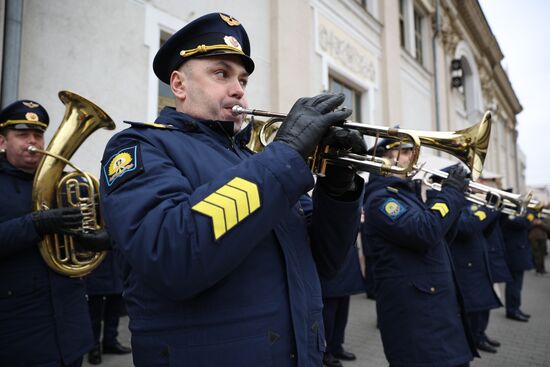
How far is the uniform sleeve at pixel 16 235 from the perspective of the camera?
2251 mm

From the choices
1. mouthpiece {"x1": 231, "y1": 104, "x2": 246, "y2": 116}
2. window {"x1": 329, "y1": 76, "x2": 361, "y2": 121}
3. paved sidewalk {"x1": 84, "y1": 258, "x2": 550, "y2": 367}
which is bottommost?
paved sidewalk {"x1": 84, "y1": 258, "x2": 550, "y2": 367}

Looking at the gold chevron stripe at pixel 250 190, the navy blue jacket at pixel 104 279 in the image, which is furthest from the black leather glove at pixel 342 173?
the navy blue jacket at pixel 104 279

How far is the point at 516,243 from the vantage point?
20.9ft

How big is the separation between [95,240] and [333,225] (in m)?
1.72

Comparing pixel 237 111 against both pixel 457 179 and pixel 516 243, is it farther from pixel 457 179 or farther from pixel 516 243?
pixel 516 243

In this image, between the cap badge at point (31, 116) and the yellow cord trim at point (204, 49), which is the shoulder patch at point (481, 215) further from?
the cap badge at point (31, 116)

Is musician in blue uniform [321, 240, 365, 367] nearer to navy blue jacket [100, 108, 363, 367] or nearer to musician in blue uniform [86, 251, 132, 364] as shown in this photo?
musician in blue uniform [86, 251, 132, 364]

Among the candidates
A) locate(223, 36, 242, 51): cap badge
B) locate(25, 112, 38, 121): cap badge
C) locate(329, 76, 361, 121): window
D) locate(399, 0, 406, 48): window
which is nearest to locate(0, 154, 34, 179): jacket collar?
locate(25, 112, 38, 121): cap badge

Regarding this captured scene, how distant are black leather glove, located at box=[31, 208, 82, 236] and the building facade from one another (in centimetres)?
194

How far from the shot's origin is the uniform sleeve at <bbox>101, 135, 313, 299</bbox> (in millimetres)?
1069

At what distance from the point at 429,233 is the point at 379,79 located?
9108mm

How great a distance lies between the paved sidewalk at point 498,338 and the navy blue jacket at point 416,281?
1752 mm

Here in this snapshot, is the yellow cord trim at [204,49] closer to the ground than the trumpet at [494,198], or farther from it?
farther from it

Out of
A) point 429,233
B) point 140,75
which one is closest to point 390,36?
point 140,75
